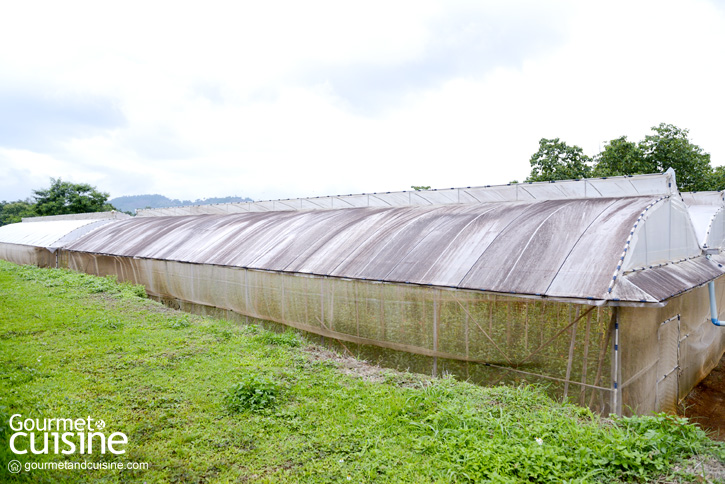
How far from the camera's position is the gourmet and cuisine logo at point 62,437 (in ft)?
14.9

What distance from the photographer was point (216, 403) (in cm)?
575

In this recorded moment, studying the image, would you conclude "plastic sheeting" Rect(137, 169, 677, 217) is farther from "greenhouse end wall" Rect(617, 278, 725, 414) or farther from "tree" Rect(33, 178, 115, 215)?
"tree" Rect(33, 178, 115, 215)

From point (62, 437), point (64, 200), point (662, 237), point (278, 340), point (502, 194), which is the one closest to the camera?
point (62, 437)

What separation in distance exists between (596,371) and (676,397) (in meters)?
3.89

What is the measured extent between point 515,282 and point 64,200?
45.8 m

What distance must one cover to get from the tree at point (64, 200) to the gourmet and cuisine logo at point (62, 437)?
136 ft

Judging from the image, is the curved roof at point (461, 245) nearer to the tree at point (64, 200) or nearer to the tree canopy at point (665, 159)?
the tree canopy at point (665, 159)

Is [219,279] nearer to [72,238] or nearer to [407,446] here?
[407,446]

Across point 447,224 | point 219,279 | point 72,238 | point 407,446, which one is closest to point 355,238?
point 447,224

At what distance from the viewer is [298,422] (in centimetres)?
523

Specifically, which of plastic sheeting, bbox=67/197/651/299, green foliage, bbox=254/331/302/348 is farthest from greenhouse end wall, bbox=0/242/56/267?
green foliage, bbox=254/331/302/348

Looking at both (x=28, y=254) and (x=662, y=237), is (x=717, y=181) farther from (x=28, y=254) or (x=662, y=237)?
(x=28, y=254)

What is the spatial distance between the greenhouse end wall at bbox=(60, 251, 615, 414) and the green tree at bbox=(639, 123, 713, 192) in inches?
942

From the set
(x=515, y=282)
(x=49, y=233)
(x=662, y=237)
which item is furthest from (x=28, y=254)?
(x=662, y=237)
